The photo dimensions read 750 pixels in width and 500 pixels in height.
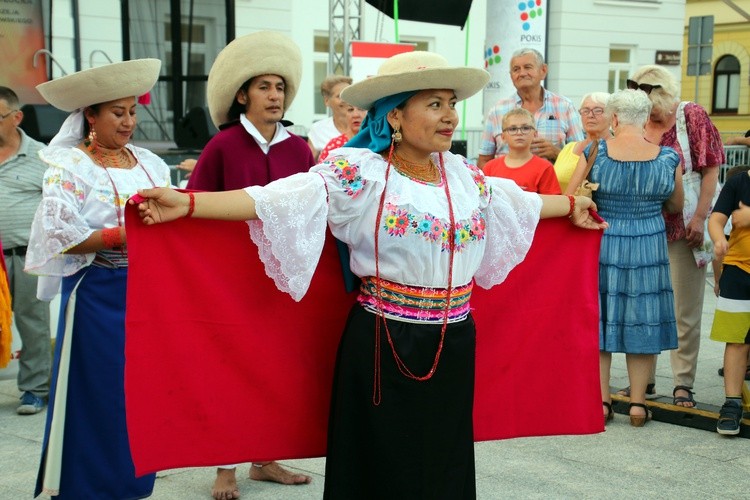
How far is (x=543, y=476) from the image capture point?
5.14 metres

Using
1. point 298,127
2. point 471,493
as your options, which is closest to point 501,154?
point 471,493

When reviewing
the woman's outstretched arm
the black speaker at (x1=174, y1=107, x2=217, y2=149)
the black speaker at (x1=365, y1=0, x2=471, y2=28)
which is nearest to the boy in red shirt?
the woman's outstretched arm

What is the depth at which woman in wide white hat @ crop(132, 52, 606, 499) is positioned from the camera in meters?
3.39

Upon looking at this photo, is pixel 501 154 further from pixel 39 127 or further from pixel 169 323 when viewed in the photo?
pixel 39 127

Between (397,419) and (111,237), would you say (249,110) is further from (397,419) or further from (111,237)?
(397,419)

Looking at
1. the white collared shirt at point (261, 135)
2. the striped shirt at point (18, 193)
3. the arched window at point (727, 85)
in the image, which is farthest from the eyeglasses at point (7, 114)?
the arched window at point (727, 85)

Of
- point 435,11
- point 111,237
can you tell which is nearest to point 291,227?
point 111,237

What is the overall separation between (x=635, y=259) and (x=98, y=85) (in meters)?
3.20

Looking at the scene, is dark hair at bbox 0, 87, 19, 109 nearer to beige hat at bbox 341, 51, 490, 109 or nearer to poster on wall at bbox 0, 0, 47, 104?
beige hat at bbox 341, 51, 490, 109

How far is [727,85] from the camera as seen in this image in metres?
35.8

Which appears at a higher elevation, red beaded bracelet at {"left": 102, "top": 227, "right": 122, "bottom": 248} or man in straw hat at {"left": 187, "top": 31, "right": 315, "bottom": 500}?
man in straw hat at {"left": 187, "top": 31, "right": 315, "bottom": 500}

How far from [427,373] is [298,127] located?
16.4 m

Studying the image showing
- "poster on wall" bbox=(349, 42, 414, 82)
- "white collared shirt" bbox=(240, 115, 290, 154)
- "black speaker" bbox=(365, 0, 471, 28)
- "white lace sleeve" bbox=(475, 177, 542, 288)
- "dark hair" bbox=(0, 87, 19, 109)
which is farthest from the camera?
"black speaker" bbox=(365, 0, 471, 28)

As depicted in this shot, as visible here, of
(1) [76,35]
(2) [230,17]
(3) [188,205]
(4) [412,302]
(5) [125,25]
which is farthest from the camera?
(2) [230,17]
